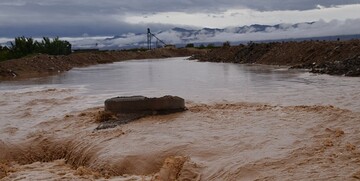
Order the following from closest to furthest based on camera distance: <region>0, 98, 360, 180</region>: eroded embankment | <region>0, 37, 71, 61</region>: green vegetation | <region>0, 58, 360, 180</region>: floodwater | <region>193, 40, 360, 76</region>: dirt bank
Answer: <region>0, 98, 360, 180</region>: eroded embankment < <region>0, 58, 360, 180</region>: floodwater < <region>193, 40, 360, 76</region>: dirt bank < <region>0, 37, 71, 61</region>: green vegetation

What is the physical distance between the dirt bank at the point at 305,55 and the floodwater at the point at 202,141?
6.42m

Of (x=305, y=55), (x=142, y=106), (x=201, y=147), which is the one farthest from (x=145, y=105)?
(x=305, y=55)

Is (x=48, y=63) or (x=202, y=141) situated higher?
(x=202, y=141)

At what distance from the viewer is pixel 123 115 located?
11.1 metres

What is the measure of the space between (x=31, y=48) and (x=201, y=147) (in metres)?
38.4

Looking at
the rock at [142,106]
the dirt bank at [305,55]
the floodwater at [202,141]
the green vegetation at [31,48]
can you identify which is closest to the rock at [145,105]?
the rock at [142,106]

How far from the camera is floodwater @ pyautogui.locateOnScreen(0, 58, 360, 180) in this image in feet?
21.5

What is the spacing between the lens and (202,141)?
8.19 metres

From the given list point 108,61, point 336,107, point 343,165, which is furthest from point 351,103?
point 108,61

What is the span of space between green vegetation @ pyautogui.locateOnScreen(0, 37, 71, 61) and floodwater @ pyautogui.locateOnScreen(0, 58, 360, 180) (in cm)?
2764

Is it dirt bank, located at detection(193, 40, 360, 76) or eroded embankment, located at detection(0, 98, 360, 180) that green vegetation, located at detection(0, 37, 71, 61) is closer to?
dirt bank, located at detection(193, 40, 360, 76)

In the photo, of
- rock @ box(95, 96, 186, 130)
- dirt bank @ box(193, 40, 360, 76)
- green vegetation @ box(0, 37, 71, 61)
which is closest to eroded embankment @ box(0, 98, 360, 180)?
rock @ box(95, 96, 186, 130)

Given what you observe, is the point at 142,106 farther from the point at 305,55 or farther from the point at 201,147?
the point at 305,55

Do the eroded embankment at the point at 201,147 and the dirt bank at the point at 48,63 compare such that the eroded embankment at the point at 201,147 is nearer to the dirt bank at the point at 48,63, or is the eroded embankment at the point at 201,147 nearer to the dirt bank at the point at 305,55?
the dirt bank at the point at 305,55
